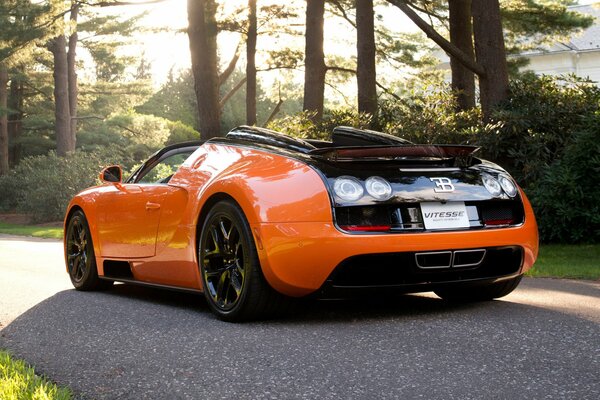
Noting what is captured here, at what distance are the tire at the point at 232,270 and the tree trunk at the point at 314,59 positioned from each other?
14.9 meters

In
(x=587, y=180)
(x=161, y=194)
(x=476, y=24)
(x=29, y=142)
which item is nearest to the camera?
(x=161, y=194)

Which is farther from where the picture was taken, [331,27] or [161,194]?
[331,27]

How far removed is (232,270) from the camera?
5539 millimetres

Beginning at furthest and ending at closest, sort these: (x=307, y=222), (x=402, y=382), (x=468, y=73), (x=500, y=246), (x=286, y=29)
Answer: (x=286, y=29), (x=468, y=73), (x=500, y=246), (x=307, y=222), (x=402, y=382)

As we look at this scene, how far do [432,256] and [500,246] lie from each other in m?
0.52

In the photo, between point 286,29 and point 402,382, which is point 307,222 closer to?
point 402,382

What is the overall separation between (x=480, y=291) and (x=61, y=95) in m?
36.4

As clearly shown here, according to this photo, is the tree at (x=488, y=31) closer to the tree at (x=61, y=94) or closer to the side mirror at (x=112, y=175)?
the side mirror at (x=112, y=175)

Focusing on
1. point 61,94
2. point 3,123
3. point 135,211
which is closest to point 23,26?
point 61,94

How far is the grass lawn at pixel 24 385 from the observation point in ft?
12.4

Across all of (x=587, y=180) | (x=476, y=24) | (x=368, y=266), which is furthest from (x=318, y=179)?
(x=476, y=24)

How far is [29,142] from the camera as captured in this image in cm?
5375

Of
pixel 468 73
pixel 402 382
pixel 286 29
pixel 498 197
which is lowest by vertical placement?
pixel 402 382

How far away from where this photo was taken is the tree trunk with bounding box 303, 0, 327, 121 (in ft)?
68.2
